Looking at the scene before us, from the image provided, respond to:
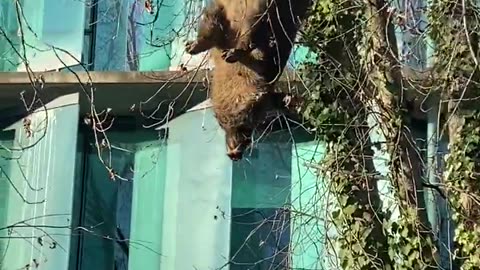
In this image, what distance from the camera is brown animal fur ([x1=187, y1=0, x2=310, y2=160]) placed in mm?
3598

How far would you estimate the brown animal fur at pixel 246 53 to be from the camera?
11.8 feet

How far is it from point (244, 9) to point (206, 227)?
5553 mm

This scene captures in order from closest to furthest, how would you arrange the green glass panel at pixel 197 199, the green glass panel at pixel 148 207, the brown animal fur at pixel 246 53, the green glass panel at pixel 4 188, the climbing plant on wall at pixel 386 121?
the brown animal fur at pixel 246 53
the climbing plant on wall at pixel 386 121
the green glass panel at pixel 197 199
the green glass panel at pixel 148 207
the green glass panel at pixel 4 188

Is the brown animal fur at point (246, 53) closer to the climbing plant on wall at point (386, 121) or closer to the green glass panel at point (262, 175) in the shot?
the climbing plant on wall at point (386, 121)

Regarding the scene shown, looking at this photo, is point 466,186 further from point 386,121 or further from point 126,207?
point 126,207

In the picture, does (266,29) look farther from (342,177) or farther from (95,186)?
(95,186)

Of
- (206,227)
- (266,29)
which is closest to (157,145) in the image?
(206,227)

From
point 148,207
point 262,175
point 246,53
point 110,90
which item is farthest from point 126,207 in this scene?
point 246,53

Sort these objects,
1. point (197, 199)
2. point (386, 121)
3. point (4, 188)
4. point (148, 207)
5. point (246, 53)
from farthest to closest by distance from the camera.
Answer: point (4, 188) < point (148, 207) < point (197, 199) < point (386, 121) < point (246, 53)

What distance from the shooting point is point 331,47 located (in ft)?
21.4

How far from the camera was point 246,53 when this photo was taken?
3617 millimetres

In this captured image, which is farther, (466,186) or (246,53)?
(466,186)

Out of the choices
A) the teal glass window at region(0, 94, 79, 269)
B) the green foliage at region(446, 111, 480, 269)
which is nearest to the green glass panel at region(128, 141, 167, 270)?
the teal glass window at region(0, 94, 79, 269)

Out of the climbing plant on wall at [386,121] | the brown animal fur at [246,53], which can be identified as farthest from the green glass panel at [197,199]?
the brown animal fur at [246,53]
